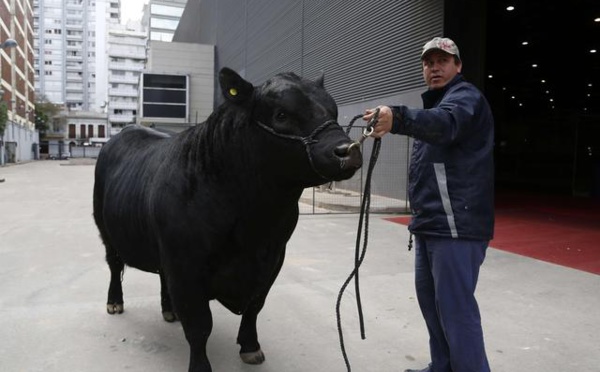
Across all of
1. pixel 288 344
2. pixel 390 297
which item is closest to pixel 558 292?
pixel 390 297

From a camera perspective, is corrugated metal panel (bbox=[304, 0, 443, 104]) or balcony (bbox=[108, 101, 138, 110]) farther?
balcony (bbox=[108, 101, 138, 110])

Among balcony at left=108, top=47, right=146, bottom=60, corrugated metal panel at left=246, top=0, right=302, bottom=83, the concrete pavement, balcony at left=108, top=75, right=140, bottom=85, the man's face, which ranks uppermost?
balcony at left=108, top=47, right=146, bottom=60

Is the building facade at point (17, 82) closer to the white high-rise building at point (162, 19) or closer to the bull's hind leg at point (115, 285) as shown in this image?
the white high-rise building at point (162, 19)

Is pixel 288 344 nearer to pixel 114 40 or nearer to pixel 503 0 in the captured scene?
pixel 503 0

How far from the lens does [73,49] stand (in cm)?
11306

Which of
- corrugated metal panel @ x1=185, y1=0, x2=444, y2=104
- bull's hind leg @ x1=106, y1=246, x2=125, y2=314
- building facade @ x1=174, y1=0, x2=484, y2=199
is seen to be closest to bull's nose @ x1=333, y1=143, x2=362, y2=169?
bull's hind leg @ x1=106, y1=246, x2=125, y2=314

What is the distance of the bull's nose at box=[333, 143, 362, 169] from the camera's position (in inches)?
77.8

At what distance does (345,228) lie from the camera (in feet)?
31.0

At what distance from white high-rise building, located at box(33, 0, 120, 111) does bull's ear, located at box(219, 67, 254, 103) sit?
396 ft

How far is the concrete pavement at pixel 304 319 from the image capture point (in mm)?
3357

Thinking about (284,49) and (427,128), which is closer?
(427,128)

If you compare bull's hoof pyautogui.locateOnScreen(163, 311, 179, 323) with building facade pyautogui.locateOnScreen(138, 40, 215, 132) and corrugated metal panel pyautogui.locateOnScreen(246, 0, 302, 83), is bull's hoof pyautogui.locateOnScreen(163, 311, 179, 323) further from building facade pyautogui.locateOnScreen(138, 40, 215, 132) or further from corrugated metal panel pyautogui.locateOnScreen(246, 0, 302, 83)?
building facade pyautogui.locateOnScreen(138, 40, 215, 132)

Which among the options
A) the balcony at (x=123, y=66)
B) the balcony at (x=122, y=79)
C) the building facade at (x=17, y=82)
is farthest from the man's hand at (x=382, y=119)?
the balcony at (x=123, y=66)

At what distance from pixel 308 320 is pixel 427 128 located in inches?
98.6
